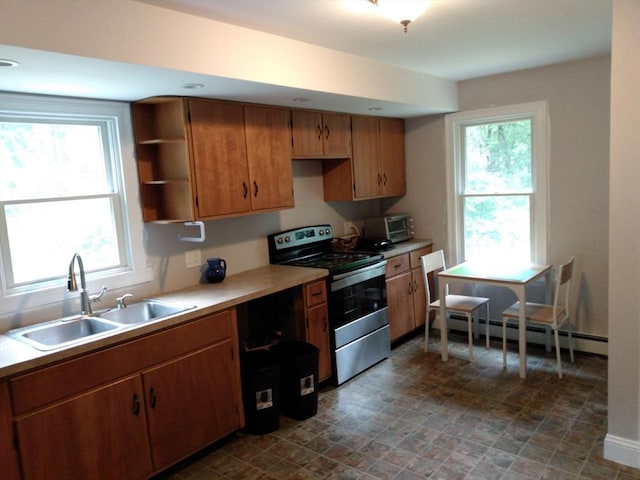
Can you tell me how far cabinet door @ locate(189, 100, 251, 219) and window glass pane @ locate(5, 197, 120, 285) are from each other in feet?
1.96

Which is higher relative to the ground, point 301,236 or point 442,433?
point 301,236

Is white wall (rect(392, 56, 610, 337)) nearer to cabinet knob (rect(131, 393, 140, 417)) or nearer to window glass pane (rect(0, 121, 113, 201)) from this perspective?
window glass pane (rect(0, 121, 113, 201))

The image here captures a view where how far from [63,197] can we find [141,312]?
2.60 feet

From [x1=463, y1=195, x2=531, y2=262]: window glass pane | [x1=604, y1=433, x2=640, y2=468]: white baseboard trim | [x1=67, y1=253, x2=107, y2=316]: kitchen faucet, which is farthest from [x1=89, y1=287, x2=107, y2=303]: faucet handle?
[x1=463, y1=195, x2=531, y2=262]: window glass pane

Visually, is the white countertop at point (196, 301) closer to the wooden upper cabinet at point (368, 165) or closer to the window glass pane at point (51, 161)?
the window glass pane at point (51, 161)

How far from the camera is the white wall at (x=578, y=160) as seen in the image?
3.68 meters

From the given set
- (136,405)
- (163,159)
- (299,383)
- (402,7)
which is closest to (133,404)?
(136,405)

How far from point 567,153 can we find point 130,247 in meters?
3.38

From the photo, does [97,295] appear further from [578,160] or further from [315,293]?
[578,160]

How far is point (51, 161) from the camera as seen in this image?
106 inches

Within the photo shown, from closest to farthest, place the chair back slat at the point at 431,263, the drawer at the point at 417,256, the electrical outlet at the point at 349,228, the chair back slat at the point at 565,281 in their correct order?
the chair back slat at the point at 565,281 < the chair back slat at the point at 431,263 < the drawer at the point at 417,256 < the electrical outlet at the point at 349,228

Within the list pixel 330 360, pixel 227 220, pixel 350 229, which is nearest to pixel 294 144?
pixel 227 220

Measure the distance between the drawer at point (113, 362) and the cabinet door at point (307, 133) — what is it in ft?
4.78

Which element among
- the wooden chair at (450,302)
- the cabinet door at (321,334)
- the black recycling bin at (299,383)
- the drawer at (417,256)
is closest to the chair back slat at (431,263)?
the wooden chair at (450,302)
